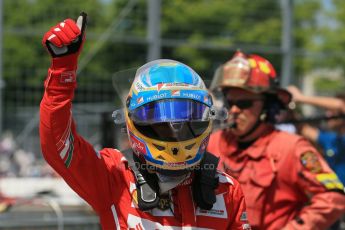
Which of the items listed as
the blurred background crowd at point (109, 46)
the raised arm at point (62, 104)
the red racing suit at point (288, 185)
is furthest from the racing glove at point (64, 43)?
the blurred background crowd at point (109, 46)

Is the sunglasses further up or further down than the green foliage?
further down

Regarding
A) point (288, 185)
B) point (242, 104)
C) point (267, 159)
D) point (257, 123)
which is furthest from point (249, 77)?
point (288, 185)

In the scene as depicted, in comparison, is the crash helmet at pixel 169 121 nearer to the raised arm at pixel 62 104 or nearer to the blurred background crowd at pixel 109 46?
the raised arm at pixel 62 104

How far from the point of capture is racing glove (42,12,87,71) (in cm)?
229

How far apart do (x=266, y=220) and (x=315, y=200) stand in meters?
0.29

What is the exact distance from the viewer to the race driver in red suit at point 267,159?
145 inches

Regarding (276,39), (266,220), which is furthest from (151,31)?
(266,220)

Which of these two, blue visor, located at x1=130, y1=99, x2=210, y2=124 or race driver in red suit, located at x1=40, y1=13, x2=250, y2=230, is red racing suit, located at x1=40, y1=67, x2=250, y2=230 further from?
blue visor, located at x1=130, y1=99, x2=210, y2=124

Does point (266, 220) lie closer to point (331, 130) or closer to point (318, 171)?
point (318, 171)

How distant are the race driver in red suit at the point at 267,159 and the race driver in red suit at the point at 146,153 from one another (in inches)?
44.8

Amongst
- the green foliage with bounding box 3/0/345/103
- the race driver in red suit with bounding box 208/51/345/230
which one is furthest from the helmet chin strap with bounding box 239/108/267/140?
the green foliage with bounding box 3/0/345/103

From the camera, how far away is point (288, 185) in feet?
12.4

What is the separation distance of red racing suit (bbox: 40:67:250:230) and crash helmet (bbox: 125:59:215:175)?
15cm

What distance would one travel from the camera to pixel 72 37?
2297 millimetres
